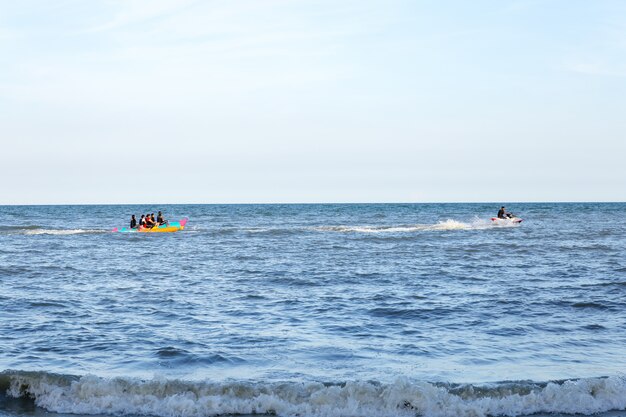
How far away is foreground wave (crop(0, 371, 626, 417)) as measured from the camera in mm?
9727

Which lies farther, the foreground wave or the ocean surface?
the ocean surface

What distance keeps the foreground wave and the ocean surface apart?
20mm

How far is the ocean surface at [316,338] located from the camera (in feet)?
32.6

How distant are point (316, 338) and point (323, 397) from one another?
348cm

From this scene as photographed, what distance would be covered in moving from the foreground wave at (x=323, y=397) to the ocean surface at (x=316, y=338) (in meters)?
0.02

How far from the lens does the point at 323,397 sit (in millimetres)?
9945

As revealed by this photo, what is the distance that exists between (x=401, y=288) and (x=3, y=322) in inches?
400

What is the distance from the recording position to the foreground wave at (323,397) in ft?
31.9

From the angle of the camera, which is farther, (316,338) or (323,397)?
(316,338)

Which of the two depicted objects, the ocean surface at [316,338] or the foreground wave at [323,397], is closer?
the foreground wave at [323,397]

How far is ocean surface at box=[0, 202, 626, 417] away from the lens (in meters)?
9.95

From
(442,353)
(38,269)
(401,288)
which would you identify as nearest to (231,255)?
(38,269)

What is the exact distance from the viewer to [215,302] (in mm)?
17844

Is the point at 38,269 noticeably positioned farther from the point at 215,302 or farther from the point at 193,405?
the point at 193,405
